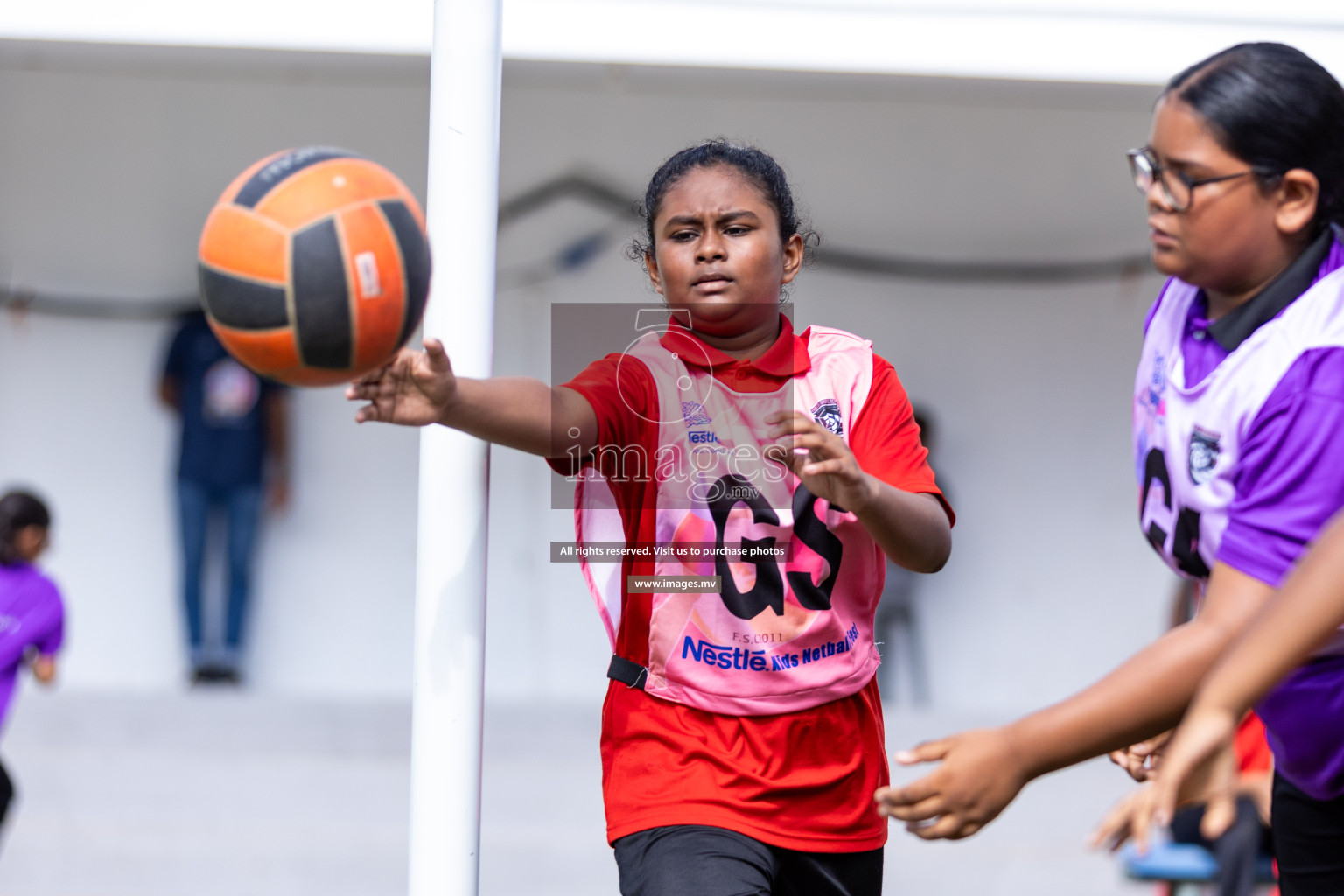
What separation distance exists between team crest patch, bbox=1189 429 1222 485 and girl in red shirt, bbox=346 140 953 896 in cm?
39

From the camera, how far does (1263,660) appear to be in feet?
3.99

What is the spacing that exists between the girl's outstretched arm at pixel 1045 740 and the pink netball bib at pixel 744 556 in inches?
25.8

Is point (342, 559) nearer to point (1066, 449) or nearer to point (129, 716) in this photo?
point (129, 716)

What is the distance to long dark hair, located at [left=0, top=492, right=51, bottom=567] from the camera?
3932 millimetres

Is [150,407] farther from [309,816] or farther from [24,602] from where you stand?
[309,816]

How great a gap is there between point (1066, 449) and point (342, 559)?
3.77 meters

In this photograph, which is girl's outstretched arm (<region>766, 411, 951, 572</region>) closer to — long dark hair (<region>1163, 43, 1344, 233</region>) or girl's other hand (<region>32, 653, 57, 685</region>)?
long dark hair (<region>1163, 43, 1344, 233</region>)

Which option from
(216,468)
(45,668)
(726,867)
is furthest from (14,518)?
(726,867)

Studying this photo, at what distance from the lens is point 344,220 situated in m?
1.73

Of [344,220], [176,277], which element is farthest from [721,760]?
[176,277]

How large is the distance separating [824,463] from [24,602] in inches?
127

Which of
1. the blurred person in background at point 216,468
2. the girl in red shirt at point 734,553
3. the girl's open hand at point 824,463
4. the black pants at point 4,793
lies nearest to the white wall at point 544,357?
the blurred person in background at point 216,468

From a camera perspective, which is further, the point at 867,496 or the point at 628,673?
the point at 628,673

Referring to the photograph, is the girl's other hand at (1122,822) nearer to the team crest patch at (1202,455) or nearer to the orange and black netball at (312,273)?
the team crest patch at (1202,455)
